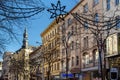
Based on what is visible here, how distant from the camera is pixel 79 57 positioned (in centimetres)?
5709

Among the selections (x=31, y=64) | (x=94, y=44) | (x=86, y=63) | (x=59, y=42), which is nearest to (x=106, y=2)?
(x=94, y=44)

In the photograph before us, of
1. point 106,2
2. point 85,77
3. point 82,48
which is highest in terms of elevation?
point 106,2

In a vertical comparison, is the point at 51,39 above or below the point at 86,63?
above

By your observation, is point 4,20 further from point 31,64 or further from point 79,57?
point 31,64

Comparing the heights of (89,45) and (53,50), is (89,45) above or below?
below

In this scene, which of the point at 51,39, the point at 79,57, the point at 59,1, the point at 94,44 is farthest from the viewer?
the point at 51,39

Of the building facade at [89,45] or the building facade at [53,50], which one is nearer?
the building facade at [89,45]

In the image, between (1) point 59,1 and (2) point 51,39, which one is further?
(2) point 51,39

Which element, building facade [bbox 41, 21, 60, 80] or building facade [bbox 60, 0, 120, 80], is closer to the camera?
building facade [bbox 60, 0, 120, 80]

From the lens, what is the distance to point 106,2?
1804 inches

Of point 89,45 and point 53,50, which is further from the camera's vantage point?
point 53,50

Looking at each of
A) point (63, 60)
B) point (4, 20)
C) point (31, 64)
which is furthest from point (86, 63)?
point (4, 20)

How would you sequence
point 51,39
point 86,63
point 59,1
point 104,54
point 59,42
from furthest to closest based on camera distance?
point 51,39
point 59,42
point 86,63
point 104,54
point 59,1

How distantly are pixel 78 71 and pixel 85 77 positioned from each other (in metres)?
2.39
